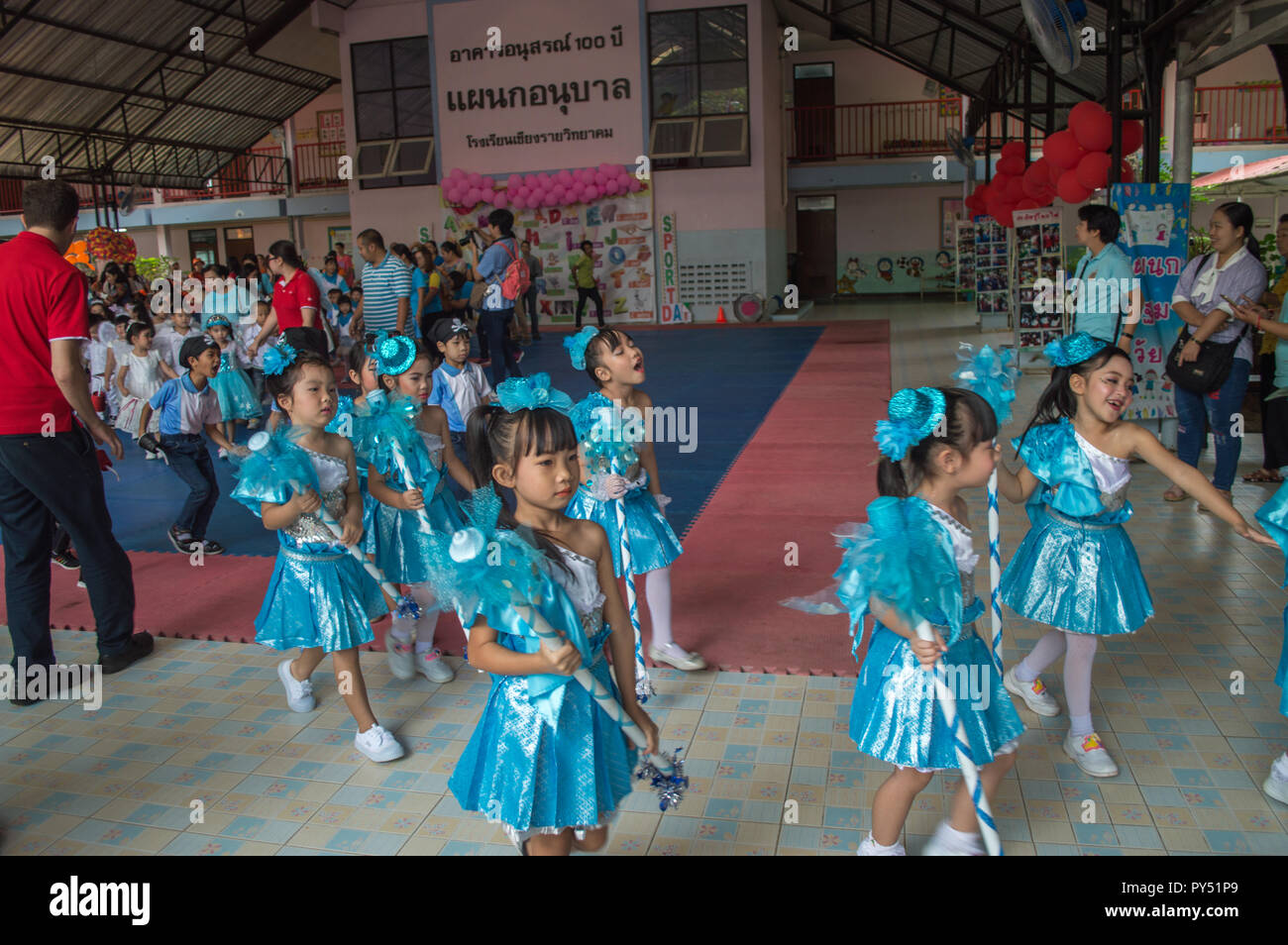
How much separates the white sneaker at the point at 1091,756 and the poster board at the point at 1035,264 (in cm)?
778

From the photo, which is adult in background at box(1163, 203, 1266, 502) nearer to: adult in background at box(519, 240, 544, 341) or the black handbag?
the black handbag

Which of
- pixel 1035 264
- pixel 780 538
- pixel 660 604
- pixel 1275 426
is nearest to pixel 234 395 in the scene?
pixel 780 538

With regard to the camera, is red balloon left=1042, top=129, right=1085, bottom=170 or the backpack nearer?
red balloon left=1042, top=129, right=1085, bottom=170

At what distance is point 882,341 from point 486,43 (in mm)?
7877

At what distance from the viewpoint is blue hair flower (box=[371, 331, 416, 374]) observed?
115 inches

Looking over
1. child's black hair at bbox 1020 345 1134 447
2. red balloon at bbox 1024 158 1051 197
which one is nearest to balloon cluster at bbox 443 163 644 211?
red balloon at bbox 1024 158 1051 197

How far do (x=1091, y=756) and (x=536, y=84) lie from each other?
1414cm

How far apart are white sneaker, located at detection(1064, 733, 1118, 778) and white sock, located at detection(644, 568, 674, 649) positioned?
4.01 ft

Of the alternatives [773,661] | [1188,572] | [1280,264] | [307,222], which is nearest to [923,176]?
[1280,264]

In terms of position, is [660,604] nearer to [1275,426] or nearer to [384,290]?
[1275,426]

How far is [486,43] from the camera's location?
14.6m

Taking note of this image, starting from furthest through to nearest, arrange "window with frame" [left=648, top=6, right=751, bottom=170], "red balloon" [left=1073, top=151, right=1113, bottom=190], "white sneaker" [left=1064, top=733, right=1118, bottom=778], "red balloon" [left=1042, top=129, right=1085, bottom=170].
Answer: "window with frame" [left=648, top=6, right=751, bottom=170]
"red balloon" [left=1042, top=129, right=1085, bottom=170]
"red balloon" [left=1073, top=151, right=1113, bottom=190]
"white sneaker" [left=1064, top=733, right=1118, bottom=778]

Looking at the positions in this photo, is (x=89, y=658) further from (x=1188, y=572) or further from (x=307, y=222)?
(x=307, y=222)

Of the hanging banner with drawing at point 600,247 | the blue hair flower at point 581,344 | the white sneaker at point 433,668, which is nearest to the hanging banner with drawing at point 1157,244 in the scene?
the blue hair flower at point 581,344
